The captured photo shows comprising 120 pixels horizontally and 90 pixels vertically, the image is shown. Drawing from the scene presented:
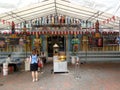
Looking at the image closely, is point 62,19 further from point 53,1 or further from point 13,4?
point 13,4

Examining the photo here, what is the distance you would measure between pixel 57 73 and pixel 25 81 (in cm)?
271

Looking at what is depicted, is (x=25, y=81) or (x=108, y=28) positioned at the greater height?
(x=108, y=28)

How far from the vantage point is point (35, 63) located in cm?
1073

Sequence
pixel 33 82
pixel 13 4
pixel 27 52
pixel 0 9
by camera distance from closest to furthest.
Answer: pixel 13 4, pixel 0 9, pixel 33 82, pixel 27 52

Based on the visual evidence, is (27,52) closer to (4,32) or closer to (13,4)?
(4,32)

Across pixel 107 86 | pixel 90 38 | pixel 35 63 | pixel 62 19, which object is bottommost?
pixel 107 86

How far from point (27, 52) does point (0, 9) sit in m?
10.5

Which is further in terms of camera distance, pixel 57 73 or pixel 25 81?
pixel 57 73

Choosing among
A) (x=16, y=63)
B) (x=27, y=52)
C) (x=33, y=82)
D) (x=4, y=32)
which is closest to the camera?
(x=33, y=82)

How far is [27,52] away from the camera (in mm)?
19406

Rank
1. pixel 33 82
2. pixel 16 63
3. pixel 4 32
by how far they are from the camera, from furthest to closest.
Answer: pixel 4 32, pixel 16 63, pixel 33 82

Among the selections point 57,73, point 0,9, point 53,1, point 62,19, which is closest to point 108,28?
point 62,19

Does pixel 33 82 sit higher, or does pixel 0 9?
pixel 0 9

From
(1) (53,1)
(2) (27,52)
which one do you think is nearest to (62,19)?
(2) (27,52)
